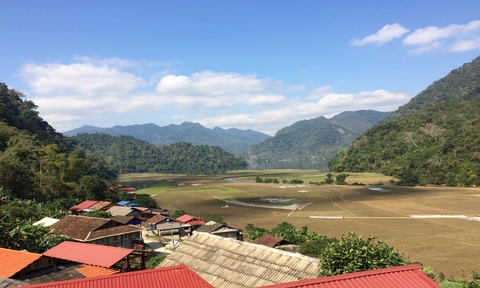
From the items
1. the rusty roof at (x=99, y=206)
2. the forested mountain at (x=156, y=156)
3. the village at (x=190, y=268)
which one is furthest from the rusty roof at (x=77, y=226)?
the forested mountain at (x=156, y=156)

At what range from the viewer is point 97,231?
2061 centimetres

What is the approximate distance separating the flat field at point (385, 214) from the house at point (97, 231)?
48.2 ft

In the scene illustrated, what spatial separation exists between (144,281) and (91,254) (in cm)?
608


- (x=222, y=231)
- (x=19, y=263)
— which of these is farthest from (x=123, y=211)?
(x=19, y=263)

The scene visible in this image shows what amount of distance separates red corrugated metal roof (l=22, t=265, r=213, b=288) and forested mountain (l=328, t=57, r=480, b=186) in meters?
71.3

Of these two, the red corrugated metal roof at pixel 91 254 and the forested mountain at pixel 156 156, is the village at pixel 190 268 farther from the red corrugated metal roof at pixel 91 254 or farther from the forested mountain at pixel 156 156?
the forested mountain at pixel 156 156

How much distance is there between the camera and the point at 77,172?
44844mm

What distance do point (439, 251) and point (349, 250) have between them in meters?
19.2

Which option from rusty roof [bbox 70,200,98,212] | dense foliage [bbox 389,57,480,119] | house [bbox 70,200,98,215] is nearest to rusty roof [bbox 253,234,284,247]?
house [bbox 70,200,98,215]

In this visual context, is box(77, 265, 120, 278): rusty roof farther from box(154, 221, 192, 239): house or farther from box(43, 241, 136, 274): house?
box(154, 221, 192, 239): house

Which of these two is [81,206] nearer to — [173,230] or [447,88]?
[173,230]

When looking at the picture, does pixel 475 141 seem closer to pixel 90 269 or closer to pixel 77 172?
pixel 77 172

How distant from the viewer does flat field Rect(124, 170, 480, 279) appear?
23562 millimetres

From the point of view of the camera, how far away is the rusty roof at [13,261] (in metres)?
9.55
